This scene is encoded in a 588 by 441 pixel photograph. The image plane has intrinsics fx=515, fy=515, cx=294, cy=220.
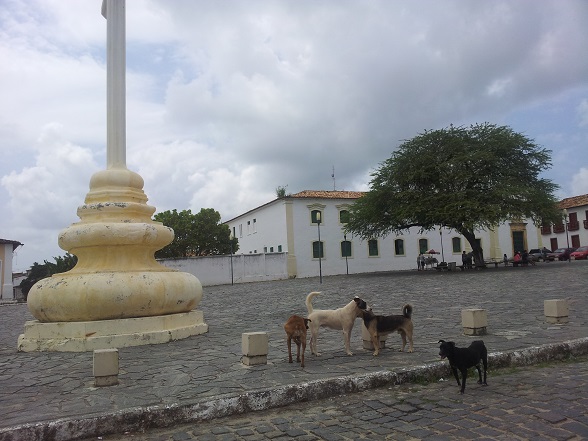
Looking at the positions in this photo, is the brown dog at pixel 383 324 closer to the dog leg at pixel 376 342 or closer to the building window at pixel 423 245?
the dog leg at pixel 376 342

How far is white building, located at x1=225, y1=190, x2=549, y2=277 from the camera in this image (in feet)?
141

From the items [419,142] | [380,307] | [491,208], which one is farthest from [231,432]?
[419,142]

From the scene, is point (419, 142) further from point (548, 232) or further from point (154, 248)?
point (548, 232)

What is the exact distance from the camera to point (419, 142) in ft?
111

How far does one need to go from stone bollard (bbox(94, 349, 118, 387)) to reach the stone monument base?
2224mm

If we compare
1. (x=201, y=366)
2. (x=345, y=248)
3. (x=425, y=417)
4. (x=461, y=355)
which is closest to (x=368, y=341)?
(x=461, y=355)

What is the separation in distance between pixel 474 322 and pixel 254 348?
→ 3.51 meters

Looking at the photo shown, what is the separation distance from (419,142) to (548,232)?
35.1 meters

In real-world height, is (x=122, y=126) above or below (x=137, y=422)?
above

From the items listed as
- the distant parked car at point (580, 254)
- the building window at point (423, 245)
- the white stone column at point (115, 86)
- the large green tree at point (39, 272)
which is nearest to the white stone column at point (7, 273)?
the large green tree at point (39, 272)

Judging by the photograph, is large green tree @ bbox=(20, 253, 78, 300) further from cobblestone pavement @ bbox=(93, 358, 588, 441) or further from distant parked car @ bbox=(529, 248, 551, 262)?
distant parked car @ bbox=(529, 248, 551, 262)

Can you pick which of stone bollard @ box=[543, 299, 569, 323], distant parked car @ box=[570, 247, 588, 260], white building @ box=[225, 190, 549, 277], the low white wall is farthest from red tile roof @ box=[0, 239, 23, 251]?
distant parked car @ box=[570, 247, 588, 260]

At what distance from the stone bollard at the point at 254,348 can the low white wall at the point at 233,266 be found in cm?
3088

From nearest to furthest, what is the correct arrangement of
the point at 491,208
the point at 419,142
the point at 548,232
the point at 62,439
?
1. the point at 62,439
2. the point at 491,208
3. the point at 419,142
4. the point at 548,232
